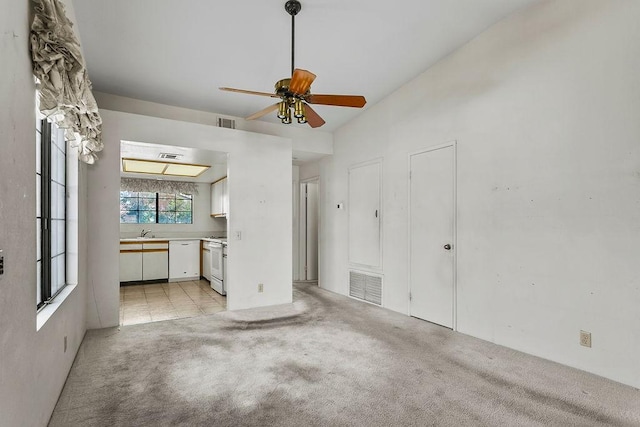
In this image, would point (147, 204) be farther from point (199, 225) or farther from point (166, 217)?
point (199, 225)

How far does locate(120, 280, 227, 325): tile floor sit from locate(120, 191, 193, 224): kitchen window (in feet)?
5.04

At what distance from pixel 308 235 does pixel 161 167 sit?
2910 mm

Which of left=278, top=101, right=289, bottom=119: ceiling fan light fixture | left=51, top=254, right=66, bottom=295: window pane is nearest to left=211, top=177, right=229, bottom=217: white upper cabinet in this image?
left=51, top=254, right=66, bottom=295: window pane

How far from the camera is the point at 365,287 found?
4.89 meters

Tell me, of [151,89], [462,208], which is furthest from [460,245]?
[151,89]

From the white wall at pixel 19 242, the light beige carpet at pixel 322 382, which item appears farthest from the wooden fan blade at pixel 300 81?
the light beige carpet at pixel 322 382

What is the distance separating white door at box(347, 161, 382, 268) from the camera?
4.71 m

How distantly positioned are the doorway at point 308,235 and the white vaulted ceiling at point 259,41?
2.73 m

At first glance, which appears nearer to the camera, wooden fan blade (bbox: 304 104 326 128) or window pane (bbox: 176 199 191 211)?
wooden fan blade (bbox: 304 104 326 128)

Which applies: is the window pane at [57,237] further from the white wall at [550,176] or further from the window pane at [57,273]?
the white wall at [550,176]

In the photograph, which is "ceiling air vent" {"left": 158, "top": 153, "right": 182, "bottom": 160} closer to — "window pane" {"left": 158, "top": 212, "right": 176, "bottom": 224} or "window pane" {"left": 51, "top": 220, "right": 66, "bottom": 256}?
"window pane" {"left": 51, "top": 220, "right": 66, "bottom": 256}

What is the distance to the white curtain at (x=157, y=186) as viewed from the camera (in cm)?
677

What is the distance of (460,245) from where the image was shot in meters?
3.57

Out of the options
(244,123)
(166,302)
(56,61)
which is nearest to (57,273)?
(56,61)
